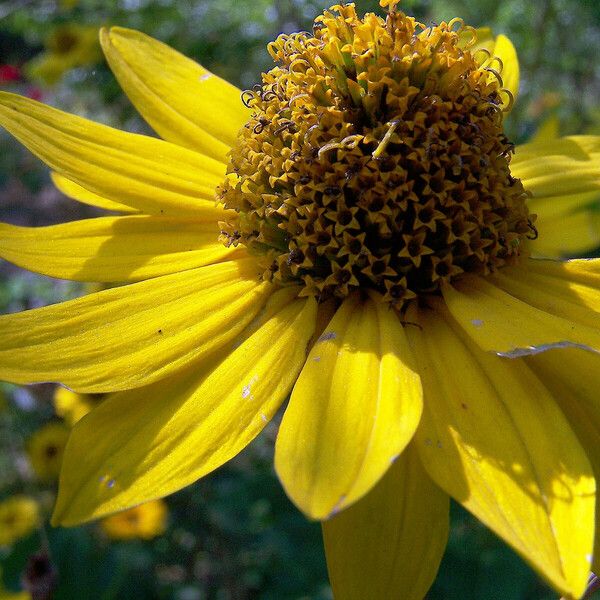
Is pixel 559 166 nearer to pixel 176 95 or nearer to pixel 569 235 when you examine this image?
pixel 569 235

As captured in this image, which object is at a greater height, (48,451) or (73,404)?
(73,404)

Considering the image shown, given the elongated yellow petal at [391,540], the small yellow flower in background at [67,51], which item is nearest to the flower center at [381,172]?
the elongated yellow petal at [391,540]

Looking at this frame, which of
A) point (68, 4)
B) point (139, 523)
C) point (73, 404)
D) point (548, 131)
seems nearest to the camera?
point (548, 131)

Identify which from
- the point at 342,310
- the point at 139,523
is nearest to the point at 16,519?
the point at 139,523

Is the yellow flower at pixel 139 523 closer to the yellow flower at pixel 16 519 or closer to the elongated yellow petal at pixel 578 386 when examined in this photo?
the yellow flower at pixel 16 519

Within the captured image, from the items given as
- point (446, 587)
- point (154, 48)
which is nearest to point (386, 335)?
point (154, 48)

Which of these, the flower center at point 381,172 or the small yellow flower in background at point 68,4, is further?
the small yellow flower in background at point 68,4
